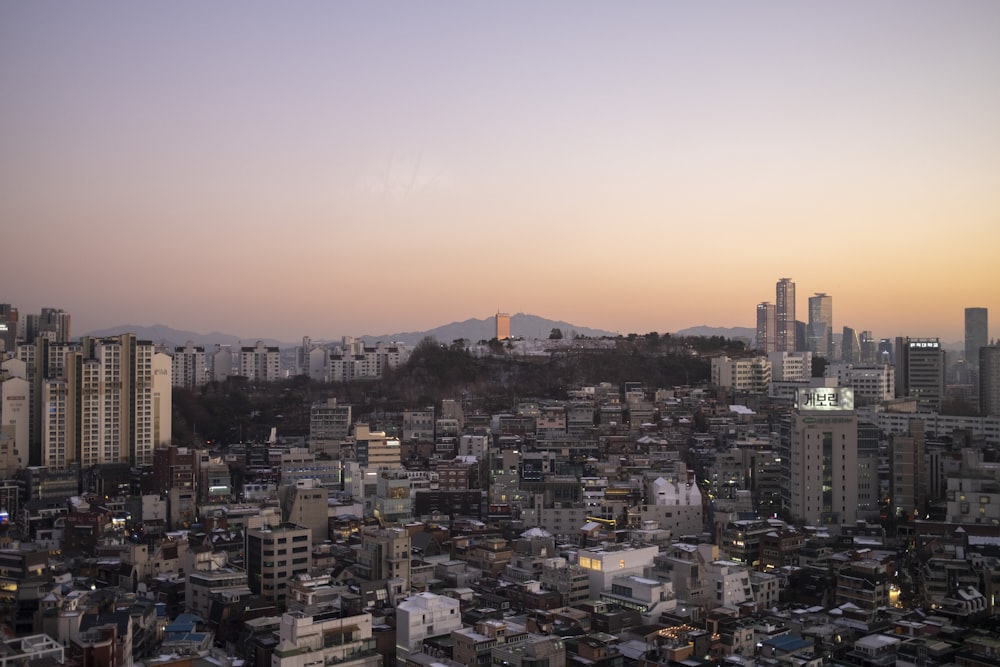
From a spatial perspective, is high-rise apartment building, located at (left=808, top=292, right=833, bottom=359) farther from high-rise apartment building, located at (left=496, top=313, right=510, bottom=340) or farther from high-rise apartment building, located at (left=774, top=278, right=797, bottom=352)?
high-rise apartment building, located at (left=496, top=313, right=510, bottom=340)

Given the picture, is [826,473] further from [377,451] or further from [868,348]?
[868,348]

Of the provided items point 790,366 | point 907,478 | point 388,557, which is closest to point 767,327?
point 790,366

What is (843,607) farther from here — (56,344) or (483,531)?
(56,344)

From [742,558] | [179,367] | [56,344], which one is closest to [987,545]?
[742,558]

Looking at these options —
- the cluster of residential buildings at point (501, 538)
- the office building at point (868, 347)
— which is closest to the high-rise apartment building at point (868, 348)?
the office building at point (868, 347)

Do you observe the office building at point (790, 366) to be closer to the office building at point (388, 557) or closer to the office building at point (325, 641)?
the office building at point (388, 557)

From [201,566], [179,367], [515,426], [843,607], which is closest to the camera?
[843,607]
